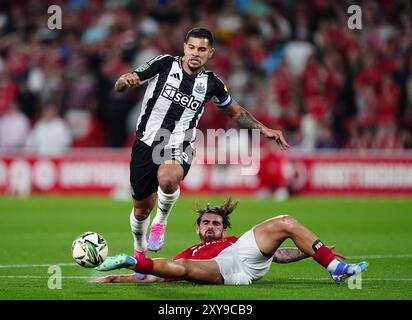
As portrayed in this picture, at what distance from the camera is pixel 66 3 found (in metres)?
26.1

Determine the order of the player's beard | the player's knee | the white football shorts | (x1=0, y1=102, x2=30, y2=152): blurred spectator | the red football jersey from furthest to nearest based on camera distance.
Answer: (x1=0, y1=102, x2=30, y2=152): blurred spectator, the player's knee, the player's beard, the red football jersey, the white football shorts

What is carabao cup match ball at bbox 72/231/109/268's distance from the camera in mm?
8883

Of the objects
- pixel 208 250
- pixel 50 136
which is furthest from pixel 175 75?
pixel 50 136

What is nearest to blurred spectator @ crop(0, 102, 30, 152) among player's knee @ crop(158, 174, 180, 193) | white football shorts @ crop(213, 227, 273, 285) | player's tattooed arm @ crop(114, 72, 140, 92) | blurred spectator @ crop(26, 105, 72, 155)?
blurred spectator @ crop(26, 105, 72, 155)

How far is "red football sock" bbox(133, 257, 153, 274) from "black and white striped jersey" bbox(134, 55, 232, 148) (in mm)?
1980

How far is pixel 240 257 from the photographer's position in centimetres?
941

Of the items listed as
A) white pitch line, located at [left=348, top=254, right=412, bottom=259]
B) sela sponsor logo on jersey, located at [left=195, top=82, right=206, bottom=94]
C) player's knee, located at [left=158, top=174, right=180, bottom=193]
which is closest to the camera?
player's knee, located at [left=158, top=174, right=180, bottom=193]

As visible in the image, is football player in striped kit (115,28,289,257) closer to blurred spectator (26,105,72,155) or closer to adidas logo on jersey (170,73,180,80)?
adidas logo on jersey (170,73,180,80)

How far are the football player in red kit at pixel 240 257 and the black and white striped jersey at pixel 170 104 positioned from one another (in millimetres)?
1170

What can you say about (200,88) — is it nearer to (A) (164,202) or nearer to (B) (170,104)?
(B) (170,104)

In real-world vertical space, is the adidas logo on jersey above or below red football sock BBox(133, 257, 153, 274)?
above

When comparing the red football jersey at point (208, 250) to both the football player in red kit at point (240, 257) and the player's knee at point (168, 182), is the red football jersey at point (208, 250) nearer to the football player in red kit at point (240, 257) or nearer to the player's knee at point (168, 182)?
the football player in red kit at point (240, 257)

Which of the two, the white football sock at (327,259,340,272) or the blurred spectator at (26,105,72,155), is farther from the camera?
the blurred spectator at (26,105,72,155)
